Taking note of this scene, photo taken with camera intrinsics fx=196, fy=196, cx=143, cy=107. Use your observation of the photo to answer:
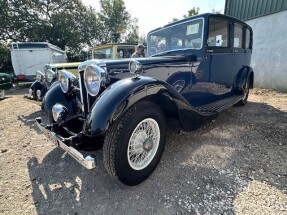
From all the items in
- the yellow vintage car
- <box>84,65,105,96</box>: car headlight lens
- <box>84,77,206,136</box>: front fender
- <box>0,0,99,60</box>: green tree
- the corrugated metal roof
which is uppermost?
<box>0,0,99,60</box>: green tree

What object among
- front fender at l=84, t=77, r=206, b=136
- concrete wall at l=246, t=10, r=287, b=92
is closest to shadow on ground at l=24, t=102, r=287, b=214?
front fender at l=84, t=77, r=206, b=136

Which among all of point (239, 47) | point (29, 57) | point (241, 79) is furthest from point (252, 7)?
point (29, 57)

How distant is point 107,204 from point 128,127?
82 cm

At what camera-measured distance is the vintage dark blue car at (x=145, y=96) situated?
197cm

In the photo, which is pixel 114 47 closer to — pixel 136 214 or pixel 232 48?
pixel 232 48

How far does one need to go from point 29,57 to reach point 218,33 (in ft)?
→ 35.2

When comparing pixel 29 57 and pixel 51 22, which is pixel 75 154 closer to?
pixel 29 57

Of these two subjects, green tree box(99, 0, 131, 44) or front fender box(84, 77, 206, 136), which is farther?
green tree box(99, 0, 131, 44)

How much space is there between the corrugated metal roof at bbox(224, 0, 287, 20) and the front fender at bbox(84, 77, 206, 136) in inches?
307

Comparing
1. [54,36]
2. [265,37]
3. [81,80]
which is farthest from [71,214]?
[54,36]

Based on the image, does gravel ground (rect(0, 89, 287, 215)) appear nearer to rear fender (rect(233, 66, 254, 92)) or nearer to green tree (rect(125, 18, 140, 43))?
rear fender (rect(233, 66, 254, 92))

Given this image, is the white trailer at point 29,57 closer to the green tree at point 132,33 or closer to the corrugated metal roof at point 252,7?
the corrugated metal roof at point 252,7

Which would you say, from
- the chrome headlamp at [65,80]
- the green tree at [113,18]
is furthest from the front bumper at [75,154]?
the green tree at [113,18]

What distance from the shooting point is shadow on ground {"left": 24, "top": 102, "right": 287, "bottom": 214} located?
6.48 ft
